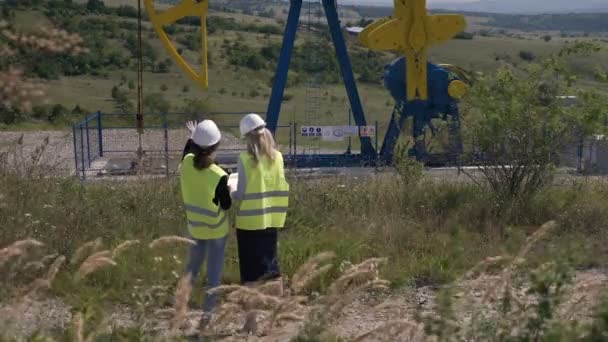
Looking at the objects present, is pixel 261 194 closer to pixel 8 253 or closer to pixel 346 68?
pixel 8 253

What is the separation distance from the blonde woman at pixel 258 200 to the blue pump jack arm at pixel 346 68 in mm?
12299

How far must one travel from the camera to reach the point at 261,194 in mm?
5941

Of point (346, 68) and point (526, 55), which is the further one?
point (526, 55)

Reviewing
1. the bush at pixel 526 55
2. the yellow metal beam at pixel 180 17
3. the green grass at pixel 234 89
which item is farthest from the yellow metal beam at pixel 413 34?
the bush at pixel 526 55

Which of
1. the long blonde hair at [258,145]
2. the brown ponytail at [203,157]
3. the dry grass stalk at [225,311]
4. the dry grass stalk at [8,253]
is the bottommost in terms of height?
the dry grass stalk at [225,311]

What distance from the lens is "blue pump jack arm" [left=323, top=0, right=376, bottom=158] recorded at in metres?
18.0

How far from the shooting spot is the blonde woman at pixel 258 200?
19.4ft

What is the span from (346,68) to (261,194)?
41.4 ft

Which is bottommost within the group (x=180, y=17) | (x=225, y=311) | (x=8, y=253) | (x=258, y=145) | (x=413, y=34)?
(x=225, y=311)

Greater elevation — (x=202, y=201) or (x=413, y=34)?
(x=413, y=34)

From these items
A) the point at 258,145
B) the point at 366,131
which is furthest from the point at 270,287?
the point at 366,131

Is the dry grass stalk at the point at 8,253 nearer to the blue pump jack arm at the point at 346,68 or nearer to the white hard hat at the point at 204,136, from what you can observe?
the white hard hat at the point at 204,136

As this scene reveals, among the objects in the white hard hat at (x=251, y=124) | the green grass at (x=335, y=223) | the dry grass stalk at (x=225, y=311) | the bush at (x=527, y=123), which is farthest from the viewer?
the bush at (x=527, y=123)

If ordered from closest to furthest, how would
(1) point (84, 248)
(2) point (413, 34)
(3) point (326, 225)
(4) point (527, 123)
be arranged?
(1) point (84, 248) → (3) point (326, 225) → (4) point (527, 123) → (2) point (413, 34)
